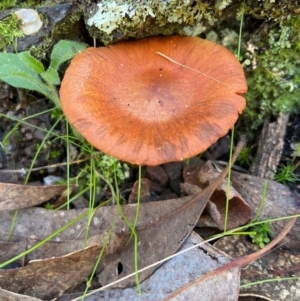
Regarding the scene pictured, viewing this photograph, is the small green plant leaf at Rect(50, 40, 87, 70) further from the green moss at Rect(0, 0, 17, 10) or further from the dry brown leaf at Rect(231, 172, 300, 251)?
the dry brown leaf at Rect(231, 172, 300, 251)

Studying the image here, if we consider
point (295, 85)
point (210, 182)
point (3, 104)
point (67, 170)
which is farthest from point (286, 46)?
point (3, 104)

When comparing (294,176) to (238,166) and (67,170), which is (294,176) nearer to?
(238,166)

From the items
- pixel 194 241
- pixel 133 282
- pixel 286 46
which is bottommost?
pixel 133 282

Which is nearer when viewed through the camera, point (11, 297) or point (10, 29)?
point (11, 297)

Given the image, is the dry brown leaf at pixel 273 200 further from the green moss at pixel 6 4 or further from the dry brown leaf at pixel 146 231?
the green moss at pixel 6 4

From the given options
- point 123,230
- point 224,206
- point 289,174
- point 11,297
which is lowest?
point 11,297

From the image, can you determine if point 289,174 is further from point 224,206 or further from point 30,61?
point 30,61

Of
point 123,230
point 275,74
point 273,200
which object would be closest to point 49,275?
point 123,230
